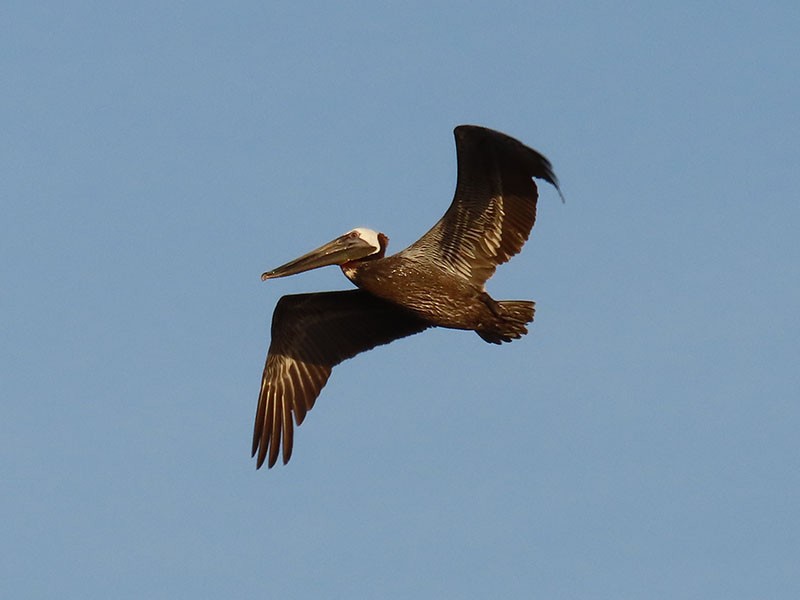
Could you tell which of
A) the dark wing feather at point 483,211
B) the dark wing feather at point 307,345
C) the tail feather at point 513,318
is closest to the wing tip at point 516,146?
the dark wing feather at point 483,211

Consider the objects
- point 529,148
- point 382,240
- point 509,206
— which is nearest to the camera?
point 529,148

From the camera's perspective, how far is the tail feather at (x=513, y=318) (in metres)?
13.9

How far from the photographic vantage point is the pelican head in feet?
47.2

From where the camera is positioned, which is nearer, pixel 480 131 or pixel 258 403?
pixel 480 131

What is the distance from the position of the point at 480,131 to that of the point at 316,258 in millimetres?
2437

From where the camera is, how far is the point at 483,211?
44.9ft

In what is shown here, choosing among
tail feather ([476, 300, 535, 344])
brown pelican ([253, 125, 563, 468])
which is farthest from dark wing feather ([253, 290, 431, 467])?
tail feather ([476, 300, 535, 344])

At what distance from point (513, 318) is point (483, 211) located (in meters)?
1.05

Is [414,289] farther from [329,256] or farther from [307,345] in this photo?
[307,345]

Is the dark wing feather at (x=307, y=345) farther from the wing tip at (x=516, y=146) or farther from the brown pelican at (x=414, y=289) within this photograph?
the wing tip at (x=516, y=146)

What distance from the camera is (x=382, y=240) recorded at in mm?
14672

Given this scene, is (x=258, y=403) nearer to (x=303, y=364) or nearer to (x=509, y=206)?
(x=303, y=364)

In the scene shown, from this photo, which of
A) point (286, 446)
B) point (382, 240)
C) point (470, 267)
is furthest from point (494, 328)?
point (286, 446)

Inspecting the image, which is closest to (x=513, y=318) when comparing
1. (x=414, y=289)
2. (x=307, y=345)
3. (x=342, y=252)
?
(x=414, y=289)
